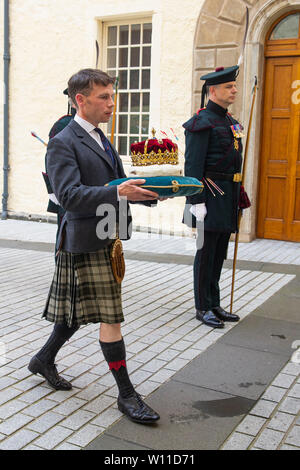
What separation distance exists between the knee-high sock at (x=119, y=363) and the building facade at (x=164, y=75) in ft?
19.1

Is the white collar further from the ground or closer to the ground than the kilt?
further from the ground

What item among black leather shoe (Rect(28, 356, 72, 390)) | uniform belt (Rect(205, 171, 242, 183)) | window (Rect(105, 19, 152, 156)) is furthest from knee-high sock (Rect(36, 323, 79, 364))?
window (Rect(105, 19, 152, 156))

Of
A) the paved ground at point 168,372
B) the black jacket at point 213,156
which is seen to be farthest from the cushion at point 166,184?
the black jacket at point 213,156

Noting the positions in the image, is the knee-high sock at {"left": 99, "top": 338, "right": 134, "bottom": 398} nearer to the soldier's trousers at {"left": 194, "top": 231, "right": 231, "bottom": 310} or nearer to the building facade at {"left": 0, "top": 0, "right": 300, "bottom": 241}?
the soldier's trousers at {"left": 194, "top": 231, "right": 231, "bottom": 310}

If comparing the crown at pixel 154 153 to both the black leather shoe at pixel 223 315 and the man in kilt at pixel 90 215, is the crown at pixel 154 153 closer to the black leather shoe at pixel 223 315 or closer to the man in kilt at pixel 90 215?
the man in kilt at pixel 90 215

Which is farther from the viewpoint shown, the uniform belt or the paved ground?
the uniform belt

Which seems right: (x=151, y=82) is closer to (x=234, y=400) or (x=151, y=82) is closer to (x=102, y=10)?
(x=102, y=10)

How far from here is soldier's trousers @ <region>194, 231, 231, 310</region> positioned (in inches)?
184

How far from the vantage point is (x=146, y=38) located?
959 cm

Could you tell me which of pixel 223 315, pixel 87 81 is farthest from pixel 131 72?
pixel 87 81

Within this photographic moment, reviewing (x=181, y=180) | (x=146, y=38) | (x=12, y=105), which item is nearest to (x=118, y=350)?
(x=181, y=180)

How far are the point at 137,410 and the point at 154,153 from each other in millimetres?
1436

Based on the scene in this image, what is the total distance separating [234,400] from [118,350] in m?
0.82

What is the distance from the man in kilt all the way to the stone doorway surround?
5.66 m
